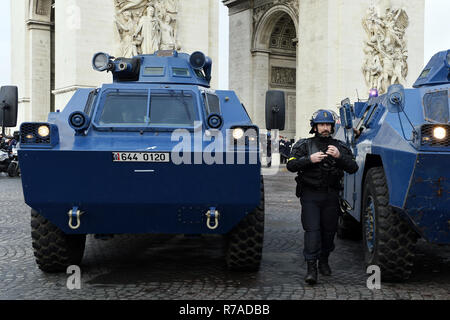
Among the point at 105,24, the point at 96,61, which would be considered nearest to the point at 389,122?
the point at 96,61

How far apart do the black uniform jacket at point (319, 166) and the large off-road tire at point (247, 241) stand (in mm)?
473

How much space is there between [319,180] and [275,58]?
25.5 m

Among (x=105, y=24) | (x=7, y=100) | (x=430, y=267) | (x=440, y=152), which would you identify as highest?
(x=105, y=24)

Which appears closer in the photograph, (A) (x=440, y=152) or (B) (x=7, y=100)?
(A) (x=440, y=152)

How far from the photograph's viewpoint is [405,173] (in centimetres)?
484

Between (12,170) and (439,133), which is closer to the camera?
(439,133)

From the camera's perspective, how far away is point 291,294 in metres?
5.11

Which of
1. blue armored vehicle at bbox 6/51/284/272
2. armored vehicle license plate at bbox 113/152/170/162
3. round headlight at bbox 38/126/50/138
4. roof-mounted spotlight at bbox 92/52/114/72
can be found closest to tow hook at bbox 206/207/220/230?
blue armored vehicle at bbox 6/51/284/272

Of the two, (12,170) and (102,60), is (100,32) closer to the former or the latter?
(12,170)

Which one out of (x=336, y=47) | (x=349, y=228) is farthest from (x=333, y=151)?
(x=336, y=47)

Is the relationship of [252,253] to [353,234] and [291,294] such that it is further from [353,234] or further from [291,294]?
[353,234]

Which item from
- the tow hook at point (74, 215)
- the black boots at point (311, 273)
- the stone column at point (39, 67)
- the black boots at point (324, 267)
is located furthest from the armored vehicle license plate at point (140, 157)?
the stone column at point (39, 67)

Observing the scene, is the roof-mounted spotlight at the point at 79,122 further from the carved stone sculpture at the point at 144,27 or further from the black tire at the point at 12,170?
the black tire at the point at 12,170
